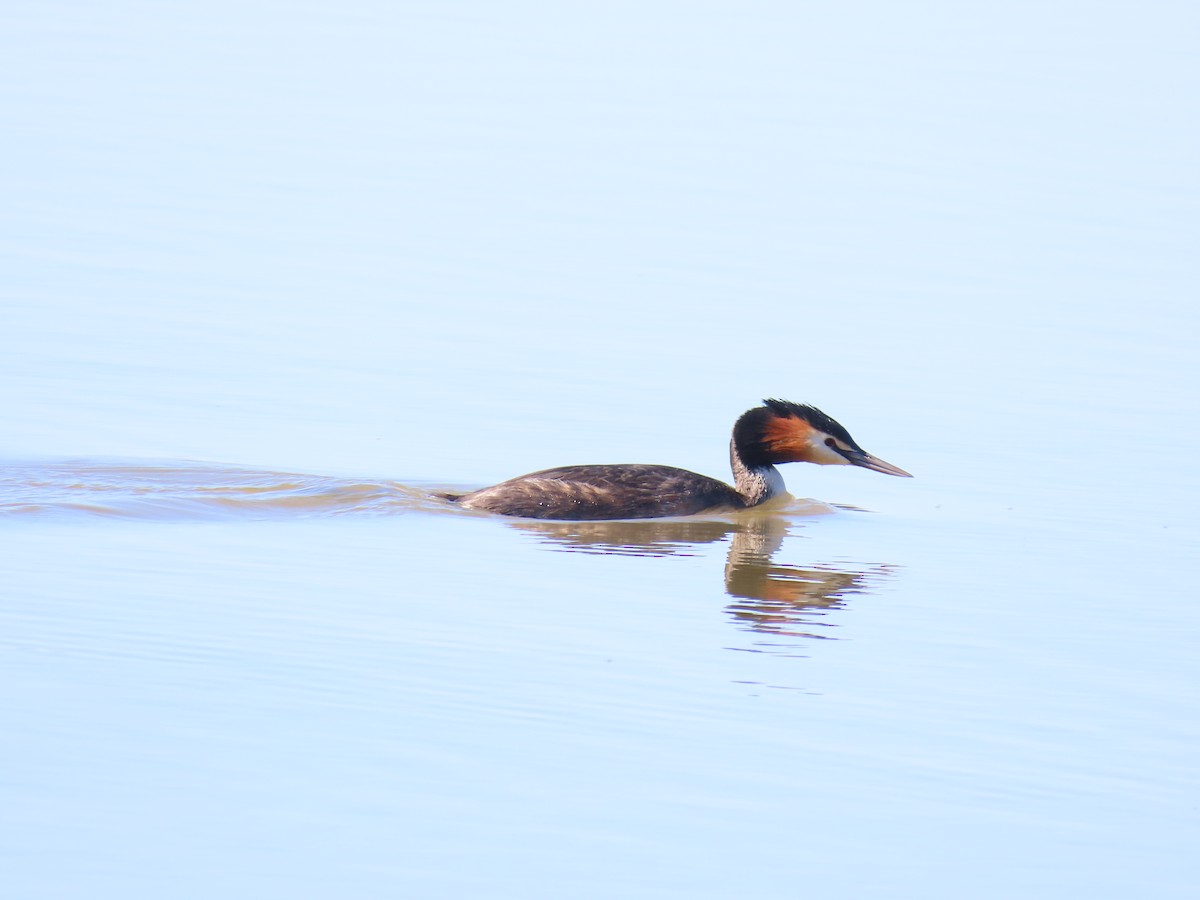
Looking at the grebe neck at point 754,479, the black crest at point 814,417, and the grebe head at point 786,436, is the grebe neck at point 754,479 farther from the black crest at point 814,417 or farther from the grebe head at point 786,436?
the black crest at point 814,417

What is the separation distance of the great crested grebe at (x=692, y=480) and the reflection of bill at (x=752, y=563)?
4.2 inches

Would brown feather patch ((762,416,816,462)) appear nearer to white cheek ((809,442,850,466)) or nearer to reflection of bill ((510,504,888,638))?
white cheek ((809,442,850,466))

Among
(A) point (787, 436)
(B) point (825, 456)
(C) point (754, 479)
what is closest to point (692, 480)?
A: (C) point (754, 479)

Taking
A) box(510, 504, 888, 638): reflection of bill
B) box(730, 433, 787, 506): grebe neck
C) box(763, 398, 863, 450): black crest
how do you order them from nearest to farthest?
box(510, 504, 888, 638): reflection of bill, box(763, 398, 863, 450): black crest, box(730, 433, 787, 506): grebe neck

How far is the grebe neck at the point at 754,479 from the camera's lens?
47.8 feet

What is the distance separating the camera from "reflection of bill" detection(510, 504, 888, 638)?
428 inches

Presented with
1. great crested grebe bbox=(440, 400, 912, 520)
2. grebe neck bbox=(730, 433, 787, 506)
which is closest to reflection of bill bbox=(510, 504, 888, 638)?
great crested grebe bbox=(440, 400, 912, 520)

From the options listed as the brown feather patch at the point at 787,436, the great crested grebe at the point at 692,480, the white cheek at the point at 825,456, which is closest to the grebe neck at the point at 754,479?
the great crested grebe at the point at 692,480

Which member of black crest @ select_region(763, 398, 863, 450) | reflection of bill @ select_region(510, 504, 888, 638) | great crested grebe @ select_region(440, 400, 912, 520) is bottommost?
reflection of bill @ select_region(510, 504, 888, 638)

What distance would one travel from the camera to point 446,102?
28516 millimetres

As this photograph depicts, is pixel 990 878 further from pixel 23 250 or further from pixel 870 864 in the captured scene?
pixel 23 250

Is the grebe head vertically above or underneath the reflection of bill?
above

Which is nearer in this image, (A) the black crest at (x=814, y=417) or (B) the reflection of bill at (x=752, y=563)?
(B) the reflection of bill at (x=752, y=563)

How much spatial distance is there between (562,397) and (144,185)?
795 cm
